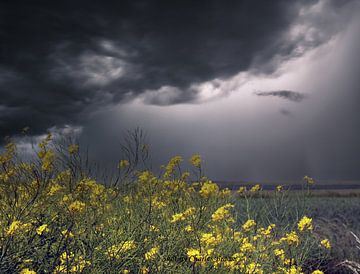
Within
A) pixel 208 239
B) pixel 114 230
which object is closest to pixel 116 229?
pixel 114 230

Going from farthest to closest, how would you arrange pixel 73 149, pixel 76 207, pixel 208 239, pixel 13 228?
pixel 73 149, pixel 208 239, pixel 76 207, pixel 13 228

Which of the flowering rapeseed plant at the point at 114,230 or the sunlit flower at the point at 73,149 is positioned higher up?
the sunlit flower at the point at 73,149

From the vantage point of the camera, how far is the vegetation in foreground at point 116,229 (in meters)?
4.12

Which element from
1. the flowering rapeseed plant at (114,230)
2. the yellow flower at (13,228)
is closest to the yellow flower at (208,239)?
the flowering rapeseed plant at (114,230)

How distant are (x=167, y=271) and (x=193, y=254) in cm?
82

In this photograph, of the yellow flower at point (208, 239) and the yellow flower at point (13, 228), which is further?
the yellow flower at point (208, 239)

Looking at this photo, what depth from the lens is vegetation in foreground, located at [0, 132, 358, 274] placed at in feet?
13.5

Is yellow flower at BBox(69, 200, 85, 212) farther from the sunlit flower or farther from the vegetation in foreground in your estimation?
the sunlit flower

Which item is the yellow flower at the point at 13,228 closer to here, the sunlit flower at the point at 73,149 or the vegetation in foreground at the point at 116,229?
the vegetation in foreground at the point at 116,229

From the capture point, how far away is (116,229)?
17.8 ft

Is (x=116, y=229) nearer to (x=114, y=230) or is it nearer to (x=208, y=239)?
(x=114, y=230)

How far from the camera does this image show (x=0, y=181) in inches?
207

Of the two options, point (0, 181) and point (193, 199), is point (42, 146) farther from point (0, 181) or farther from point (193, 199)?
point (193, 199)

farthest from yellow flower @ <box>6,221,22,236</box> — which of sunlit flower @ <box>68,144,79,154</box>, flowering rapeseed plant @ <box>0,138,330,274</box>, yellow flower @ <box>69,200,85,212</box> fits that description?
sunlit flower @ <box>68,144,79,154</box>
